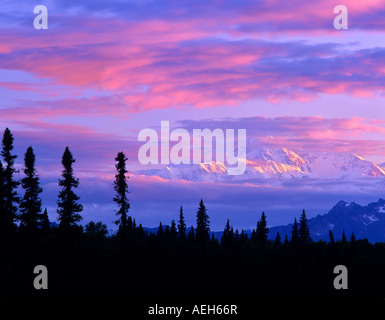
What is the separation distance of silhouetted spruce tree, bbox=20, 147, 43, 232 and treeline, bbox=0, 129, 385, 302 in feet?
0.46

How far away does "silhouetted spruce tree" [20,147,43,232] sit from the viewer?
119812mm

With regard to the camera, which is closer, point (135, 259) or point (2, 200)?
point (2, 200)

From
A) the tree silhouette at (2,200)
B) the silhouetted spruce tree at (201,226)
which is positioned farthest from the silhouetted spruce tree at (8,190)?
the silhouetted spruce tree at (201,226)

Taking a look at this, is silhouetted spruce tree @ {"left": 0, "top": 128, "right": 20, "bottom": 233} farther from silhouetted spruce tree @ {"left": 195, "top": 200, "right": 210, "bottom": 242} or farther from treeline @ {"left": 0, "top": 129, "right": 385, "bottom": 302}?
silhouetted spruce tree @ {"left": 195, "top": 200, "right": 210, "bottom": 242}

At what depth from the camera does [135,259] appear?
141m

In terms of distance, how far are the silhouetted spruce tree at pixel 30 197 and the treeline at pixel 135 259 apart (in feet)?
0.46

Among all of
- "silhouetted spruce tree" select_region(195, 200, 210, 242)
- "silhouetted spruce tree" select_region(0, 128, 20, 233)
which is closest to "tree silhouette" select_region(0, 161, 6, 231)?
"silhouetted spruce tree" select_region(0, 128, 20, 233)

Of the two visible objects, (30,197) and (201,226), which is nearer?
(30,197)

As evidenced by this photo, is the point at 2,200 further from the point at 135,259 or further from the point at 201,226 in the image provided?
the point at 201,226

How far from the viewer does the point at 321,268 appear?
168 meters

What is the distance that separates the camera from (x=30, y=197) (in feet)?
393

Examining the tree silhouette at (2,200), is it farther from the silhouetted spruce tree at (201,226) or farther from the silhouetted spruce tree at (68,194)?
the silhouetted spruce tree at (201,226)

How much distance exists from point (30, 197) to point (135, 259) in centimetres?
2756

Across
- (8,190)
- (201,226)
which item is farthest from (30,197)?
(201,226)
